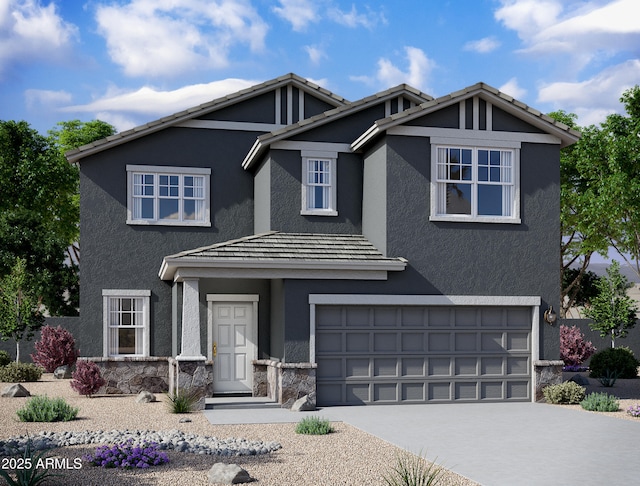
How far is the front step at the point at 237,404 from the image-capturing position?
18.4m

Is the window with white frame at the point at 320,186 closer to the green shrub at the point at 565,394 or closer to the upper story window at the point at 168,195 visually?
the upper story window at the point at 168,195

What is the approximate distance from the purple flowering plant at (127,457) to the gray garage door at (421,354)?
7685 mm

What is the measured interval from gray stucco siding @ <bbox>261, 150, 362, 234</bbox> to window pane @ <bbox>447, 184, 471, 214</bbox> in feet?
8.49

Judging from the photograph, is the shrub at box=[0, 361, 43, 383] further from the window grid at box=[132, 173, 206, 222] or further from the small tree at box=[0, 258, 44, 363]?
the window grid at box=[132, 173, 206, 222]

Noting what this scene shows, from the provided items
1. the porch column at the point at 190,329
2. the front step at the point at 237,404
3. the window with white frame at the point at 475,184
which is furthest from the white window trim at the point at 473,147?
the porch column at the point at 190,329

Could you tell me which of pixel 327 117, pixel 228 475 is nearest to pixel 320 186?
pixel 327 117

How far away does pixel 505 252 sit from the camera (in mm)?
19859

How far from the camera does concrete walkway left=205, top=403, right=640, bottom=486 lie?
36.0 feet

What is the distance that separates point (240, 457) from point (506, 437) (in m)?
4.76

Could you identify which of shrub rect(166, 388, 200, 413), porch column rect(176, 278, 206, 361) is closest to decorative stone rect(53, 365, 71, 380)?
shrub rect(166, 388, 200, 413)

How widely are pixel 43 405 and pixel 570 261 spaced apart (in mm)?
36226

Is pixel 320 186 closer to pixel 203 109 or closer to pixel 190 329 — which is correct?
pixel 203 109

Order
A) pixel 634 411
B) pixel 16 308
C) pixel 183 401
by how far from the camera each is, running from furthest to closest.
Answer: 1. pixel 16 308
2. pixel 183 401
3. pixel 634 411

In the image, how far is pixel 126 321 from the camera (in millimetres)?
22266
